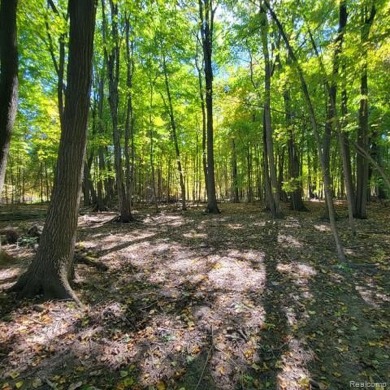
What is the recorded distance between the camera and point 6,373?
2.59 meters

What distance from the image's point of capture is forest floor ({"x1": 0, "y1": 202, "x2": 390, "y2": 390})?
8.63 ft

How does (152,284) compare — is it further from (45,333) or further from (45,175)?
(45,175)

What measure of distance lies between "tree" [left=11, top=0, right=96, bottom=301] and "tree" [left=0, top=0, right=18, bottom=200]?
130 centimetres

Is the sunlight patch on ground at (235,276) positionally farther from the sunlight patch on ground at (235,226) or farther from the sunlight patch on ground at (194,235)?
the sunlight patch on ground at (235,226)

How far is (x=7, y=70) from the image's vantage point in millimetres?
4379

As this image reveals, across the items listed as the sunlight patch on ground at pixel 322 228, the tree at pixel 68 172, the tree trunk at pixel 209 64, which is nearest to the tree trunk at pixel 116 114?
the tree trunk at pixel 209 64

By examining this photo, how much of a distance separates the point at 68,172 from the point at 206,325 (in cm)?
283

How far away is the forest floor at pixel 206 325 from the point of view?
263cm

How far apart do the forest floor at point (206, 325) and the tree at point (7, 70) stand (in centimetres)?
244

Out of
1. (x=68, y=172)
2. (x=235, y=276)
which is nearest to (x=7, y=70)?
(x=68, y=172)

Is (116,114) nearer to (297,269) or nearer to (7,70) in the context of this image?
(7,70)

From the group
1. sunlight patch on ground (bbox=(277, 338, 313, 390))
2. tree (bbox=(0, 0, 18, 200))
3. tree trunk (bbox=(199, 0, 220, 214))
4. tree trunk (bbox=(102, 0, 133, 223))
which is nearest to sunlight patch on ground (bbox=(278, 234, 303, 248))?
sunlight patch on ground (bbox=(277, 338, 313, 390))

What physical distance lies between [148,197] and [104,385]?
80.4ft

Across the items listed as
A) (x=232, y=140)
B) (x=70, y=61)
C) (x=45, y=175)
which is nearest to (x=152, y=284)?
(x=70, y=61)
